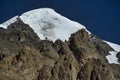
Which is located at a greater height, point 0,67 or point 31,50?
point 31,50

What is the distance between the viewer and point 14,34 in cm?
18712

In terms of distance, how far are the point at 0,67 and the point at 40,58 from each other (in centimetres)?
4086

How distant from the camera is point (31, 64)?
455 feet

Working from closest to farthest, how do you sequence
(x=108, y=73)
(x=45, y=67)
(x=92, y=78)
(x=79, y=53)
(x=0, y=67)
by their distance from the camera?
(x=0, y=67) → (x=45, y=67) → (x=92, y=78) → (x=108, y=73) → (x=79, y=53)

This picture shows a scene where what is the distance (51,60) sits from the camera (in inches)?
6053

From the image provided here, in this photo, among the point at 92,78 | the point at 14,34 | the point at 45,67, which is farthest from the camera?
the point at 14,34

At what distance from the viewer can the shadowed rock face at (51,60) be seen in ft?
427

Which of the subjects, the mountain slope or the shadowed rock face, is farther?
the mountain slope

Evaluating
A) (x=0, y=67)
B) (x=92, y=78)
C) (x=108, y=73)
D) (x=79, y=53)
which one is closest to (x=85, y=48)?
(x=79, y=53)

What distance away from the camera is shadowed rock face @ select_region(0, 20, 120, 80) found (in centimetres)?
13025

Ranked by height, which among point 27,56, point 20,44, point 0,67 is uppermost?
point 20,44

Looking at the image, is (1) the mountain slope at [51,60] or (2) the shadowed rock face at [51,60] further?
(1) the mountain slope at [51,60]

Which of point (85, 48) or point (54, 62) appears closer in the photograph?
point (54, 62)

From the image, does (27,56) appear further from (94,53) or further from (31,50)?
(94,53)
